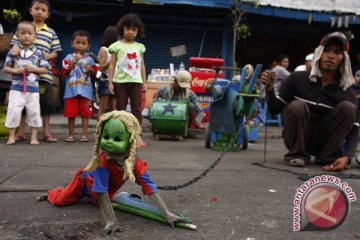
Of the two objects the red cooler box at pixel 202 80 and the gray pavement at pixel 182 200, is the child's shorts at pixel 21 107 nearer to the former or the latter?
the gray pavement at pixel 182 200

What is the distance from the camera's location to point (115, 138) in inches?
83.9

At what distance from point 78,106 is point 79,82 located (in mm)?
328

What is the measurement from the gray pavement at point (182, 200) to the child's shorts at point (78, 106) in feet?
2.82

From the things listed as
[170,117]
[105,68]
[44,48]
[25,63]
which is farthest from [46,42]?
[170,117]

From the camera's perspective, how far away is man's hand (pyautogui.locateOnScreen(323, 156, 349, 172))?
3933 mm

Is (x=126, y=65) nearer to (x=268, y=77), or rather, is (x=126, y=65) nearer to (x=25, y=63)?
(x=25, y=63)

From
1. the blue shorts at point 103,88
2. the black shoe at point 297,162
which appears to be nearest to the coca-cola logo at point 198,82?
the blue shorts at point 103,88

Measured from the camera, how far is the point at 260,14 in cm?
982

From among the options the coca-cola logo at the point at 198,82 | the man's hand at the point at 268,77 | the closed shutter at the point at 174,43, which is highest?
the closed shutter at the point at 174,43


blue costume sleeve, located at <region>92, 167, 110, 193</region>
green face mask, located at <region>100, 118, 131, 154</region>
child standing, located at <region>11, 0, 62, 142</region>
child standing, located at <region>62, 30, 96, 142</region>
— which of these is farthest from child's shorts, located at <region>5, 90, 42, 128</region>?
green face mask, located at <region>100, 118, 131, 154</region>

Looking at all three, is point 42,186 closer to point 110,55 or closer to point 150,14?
point 110,55

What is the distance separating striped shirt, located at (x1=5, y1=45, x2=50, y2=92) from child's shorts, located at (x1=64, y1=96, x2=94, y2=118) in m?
0.50

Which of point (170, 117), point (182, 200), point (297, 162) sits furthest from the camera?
point (170, 117)

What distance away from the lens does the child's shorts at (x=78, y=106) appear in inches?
221
